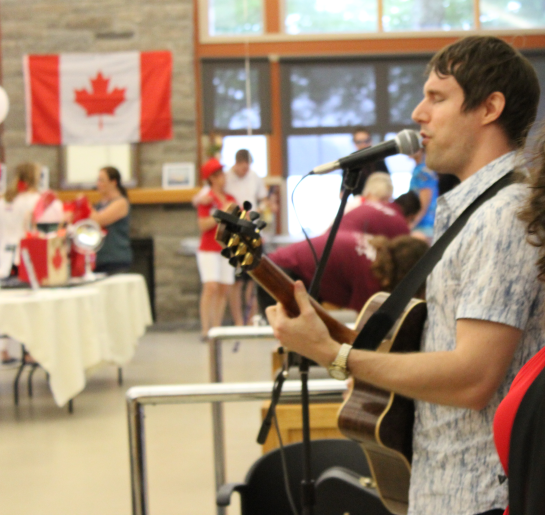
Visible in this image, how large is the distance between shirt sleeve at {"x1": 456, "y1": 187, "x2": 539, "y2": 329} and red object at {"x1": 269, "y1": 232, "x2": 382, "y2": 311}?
1722 millimetres

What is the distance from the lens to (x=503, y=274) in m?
1.05

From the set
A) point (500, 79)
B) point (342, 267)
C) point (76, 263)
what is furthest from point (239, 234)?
point (76, 263)

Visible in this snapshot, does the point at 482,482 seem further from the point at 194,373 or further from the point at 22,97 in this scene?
the point at 22,97

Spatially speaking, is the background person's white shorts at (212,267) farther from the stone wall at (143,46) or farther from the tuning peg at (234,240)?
the tuning peg at (234,240)

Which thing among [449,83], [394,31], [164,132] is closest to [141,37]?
[164,132]

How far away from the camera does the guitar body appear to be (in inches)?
49.6

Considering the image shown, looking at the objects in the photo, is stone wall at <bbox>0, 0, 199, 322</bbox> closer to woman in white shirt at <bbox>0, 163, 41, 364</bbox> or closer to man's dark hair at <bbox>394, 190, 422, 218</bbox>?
woman in white shirt at <bbox>0, 163, 41, 364</bbox>

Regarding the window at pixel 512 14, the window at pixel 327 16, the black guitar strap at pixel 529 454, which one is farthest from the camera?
the window at pixel 512 14

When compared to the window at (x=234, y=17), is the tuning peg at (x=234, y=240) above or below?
below

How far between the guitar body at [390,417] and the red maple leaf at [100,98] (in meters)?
6.80

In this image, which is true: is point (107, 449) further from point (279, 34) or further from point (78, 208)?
point (279, 34)

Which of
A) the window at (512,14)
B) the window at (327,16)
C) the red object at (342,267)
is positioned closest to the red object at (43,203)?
the red object at (342,267)

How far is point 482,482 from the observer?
1101 millimetres

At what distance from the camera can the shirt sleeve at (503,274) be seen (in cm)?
105
